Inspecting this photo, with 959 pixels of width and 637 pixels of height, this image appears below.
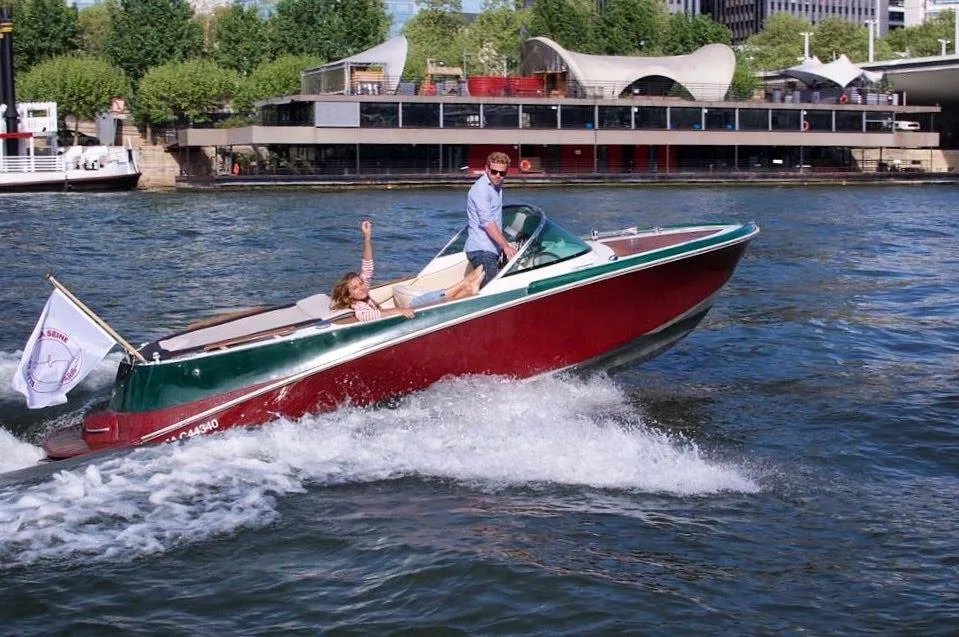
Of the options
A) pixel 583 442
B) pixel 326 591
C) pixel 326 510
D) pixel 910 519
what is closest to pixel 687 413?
pixel 583 442

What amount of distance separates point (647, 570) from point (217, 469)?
367 cm

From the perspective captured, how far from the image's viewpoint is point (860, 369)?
15.3 metres

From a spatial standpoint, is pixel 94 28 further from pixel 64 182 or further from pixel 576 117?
pixel 64 182

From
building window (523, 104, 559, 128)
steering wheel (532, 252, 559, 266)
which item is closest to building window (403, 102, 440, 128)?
building window (523, 104, 559, 128)

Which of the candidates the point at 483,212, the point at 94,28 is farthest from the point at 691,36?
the point at 483,212

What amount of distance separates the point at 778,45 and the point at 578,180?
70416 mm

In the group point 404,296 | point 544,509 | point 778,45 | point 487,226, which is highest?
point 778,45

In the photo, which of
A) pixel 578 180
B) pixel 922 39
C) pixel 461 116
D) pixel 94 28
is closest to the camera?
pixel 578 180

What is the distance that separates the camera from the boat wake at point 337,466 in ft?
30.4

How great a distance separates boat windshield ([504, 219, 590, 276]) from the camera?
38.9 ft

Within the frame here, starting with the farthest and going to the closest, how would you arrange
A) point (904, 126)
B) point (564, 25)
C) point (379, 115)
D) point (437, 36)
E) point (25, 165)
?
point (437, 36) < point (564, 25) < point (904, 126) < point (379, 115) < point (25, 165)

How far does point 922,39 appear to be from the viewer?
12781 centimetres

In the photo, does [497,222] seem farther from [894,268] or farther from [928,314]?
[894,268]

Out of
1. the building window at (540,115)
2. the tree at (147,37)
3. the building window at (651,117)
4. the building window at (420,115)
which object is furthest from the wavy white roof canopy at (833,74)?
the tree at (147,37)
